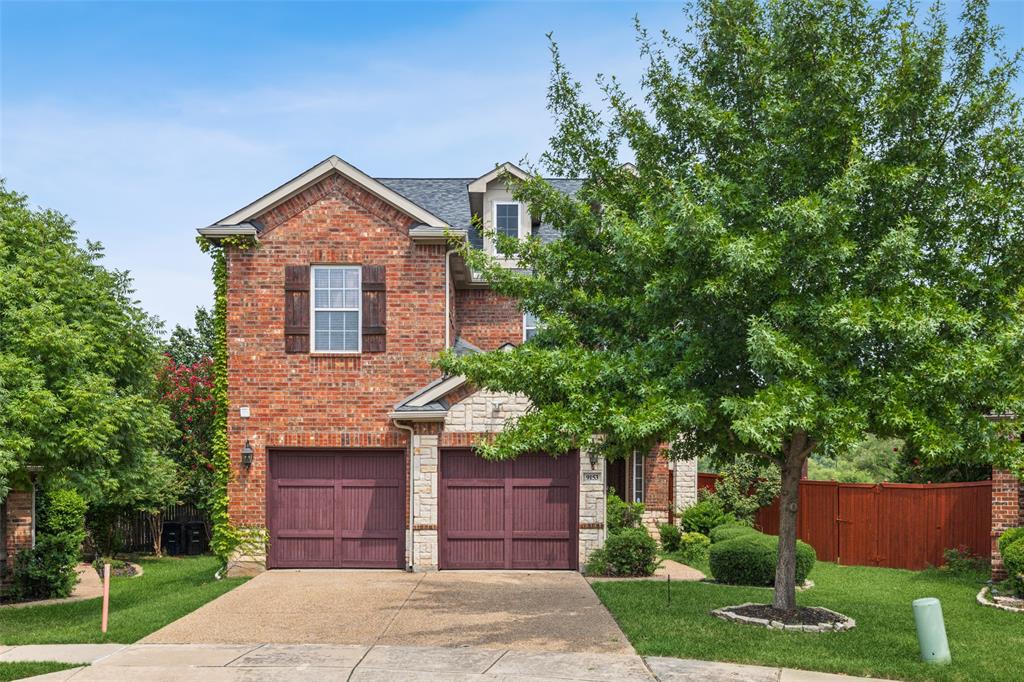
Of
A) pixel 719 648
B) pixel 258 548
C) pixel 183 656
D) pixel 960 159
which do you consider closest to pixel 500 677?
pixel 719 648

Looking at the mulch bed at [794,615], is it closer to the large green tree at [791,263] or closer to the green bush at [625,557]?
the large green tree at [791,263]

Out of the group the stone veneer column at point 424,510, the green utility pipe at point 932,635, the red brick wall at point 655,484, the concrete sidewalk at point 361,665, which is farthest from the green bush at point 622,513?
the green utility pipe at point 932,635

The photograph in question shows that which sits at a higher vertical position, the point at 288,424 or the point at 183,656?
the point at 288,424

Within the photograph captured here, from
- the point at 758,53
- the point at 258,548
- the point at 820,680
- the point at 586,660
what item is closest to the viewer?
the point at 820,680

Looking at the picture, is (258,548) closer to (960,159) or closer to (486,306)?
(486,306)

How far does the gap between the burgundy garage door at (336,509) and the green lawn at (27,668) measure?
787 cm

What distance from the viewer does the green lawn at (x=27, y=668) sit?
1020cm

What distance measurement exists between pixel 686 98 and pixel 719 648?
686 centimetres

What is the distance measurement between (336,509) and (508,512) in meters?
3.28

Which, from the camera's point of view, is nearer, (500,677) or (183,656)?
(500,677)

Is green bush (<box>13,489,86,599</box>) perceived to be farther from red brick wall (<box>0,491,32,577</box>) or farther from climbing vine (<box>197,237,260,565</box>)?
climbing vine (<box>197,237,260,565</box>)

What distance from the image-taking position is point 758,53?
12062mm

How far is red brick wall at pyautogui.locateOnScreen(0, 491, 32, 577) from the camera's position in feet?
58.7

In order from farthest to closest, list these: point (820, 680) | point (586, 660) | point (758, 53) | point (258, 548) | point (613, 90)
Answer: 1. point (258, 548)
2. point (613, 90)
3. point (758, 53)
4. point (586, 660)
5. point (820, 680)
